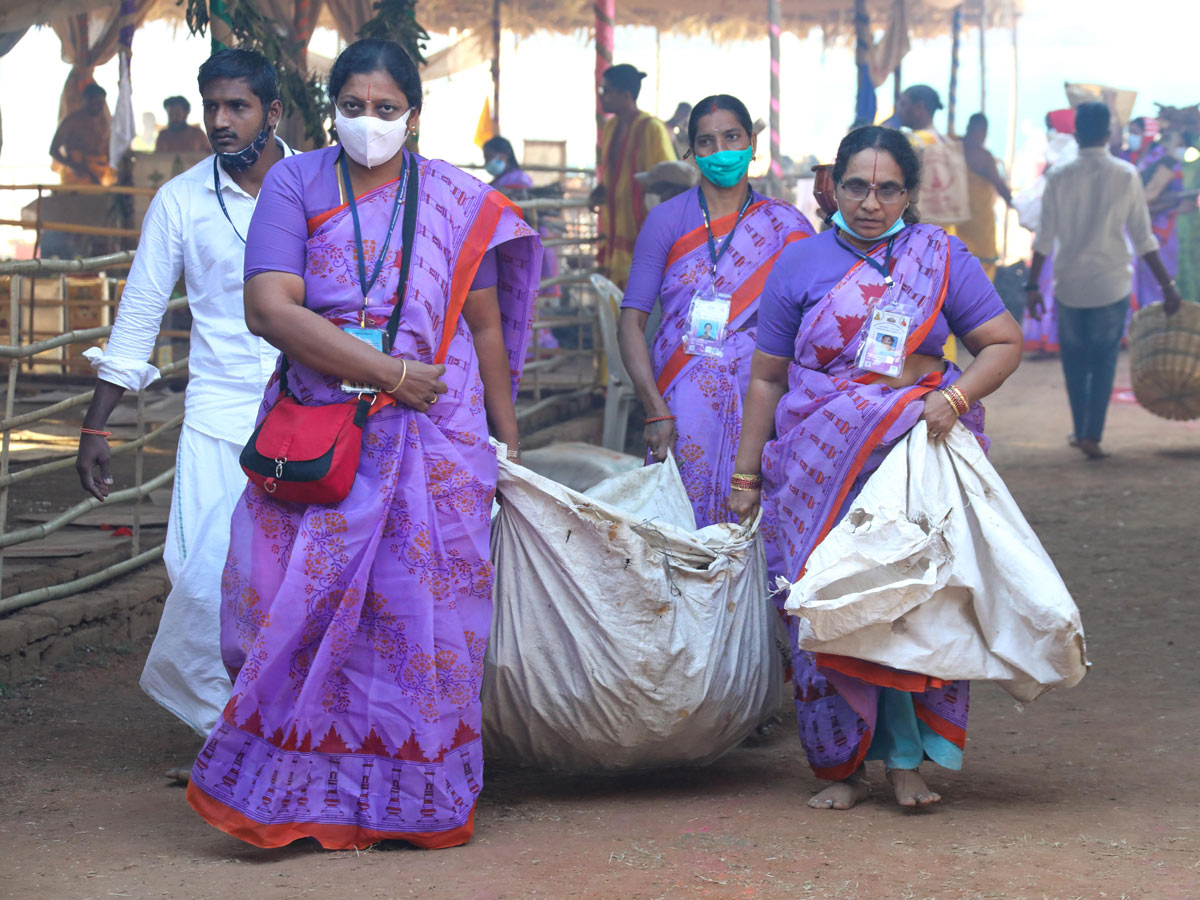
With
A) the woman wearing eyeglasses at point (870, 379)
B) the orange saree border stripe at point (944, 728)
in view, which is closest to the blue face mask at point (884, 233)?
the woman wearing eyeglasses at point (870, 379)

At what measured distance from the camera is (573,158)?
87.3ft

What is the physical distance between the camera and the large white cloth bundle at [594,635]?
136 inches

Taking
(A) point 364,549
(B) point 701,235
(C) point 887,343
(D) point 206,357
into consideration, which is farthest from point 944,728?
(D) point 206,357

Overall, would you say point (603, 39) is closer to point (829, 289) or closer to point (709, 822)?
point (829, 289)

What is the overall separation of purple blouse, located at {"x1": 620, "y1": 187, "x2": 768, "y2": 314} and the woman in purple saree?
136 centimetres

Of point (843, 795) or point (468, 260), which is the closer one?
point (468, 260)

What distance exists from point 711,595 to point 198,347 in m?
1.58

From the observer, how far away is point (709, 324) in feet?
14.8

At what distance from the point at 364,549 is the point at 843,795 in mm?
1358

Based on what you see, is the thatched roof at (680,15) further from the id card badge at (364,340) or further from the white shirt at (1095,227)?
the id card badge at (364,340)

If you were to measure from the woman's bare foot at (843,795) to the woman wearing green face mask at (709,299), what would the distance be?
1128 mm

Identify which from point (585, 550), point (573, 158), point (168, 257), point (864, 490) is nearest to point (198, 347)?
point (168, 257)

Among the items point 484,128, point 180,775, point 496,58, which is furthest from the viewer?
point 496,58

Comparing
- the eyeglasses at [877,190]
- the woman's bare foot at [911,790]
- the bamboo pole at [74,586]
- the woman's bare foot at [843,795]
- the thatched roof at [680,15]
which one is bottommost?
the woman's bare foot at [843,795]
